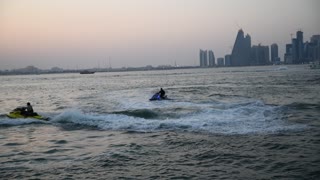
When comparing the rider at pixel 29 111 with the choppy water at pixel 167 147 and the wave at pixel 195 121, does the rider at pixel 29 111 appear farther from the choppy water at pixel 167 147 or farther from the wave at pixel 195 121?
the wave at pixel 195 121

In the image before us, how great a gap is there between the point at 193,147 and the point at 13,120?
14.3 m

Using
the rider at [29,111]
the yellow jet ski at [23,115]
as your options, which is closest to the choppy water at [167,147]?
the yellow jet ski at [23,115]

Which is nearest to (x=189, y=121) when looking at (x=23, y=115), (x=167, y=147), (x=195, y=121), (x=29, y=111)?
(x=195, y=121)

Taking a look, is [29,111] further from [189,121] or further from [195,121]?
[195,121]

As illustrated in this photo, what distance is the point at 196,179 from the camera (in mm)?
9828

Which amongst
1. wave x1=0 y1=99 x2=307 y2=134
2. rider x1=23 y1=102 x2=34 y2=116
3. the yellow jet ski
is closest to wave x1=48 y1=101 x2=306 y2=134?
wave x1=0 y1=99 x2=307 y2=134

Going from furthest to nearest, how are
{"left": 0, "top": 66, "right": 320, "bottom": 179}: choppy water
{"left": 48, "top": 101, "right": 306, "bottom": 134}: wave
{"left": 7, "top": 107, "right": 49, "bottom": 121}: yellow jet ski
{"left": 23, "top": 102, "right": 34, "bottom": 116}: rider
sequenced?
{"left": 23, "top": 102, "right": 34, "bottom": 116}: rider < {"left": 7, "top": 107, "right": 49, "bottom": 121}: yellow jet ski < {"left": 48, "top": 101, "right": 306, "bottom": 134}: wave < {"left": 0, "top": 66, "right": 320, "bottom": 179}: choppy water

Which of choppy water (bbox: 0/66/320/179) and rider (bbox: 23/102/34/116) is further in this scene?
rider (bbox: 23/102/34/116)

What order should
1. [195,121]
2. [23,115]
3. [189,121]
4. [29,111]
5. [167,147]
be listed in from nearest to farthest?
[167,147] < [195,121] < [189,121] < [23,115] < [29,111]

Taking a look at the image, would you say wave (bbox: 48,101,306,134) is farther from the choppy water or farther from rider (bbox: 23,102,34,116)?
rider (bbox: 23,102,34,116)

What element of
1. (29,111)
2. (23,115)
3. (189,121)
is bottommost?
(189,121)

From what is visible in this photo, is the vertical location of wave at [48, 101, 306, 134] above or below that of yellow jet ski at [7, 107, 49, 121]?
below

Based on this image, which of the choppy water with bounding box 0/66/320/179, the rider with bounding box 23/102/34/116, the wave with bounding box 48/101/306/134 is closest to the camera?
the choppy water with bounding box 0/66/320/179

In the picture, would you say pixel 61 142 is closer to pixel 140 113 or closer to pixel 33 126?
pixel 33 126
